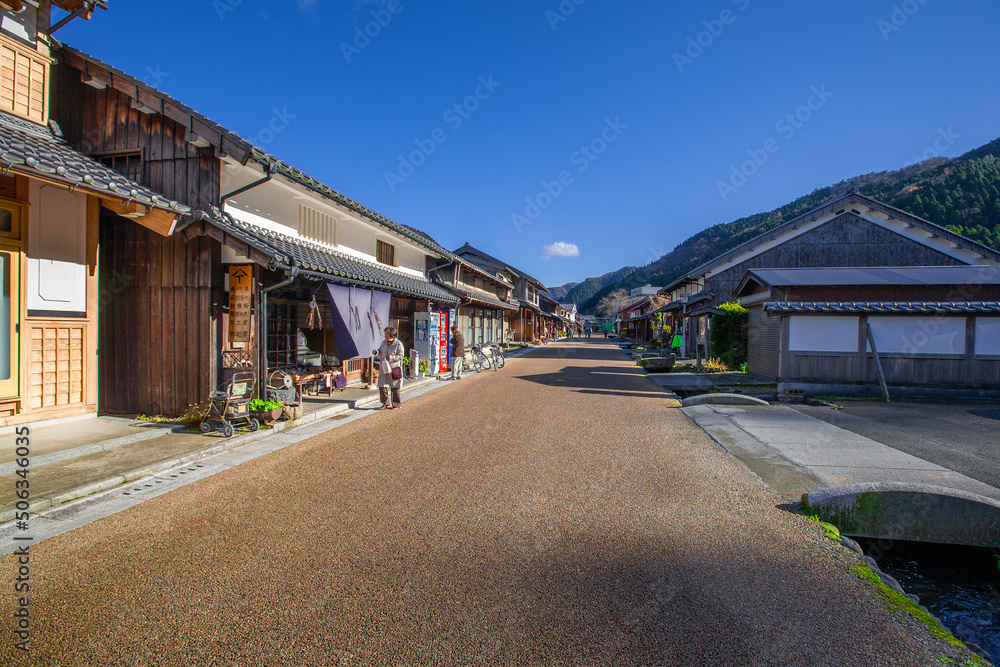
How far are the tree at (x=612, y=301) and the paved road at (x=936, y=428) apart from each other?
112 metres

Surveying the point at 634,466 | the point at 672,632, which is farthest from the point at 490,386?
the point at 672,632

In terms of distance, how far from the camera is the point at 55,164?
5.92m

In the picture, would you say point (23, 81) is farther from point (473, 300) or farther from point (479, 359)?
point (473, 300)

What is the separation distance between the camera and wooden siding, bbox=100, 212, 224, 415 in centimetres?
791

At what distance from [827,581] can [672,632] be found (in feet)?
4.87

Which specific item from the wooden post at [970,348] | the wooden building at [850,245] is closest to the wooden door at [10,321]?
the wooden post at [970,348]

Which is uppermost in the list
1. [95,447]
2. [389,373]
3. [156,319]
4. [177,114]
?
[177,114]

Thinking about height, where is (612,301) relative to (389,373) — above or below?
above

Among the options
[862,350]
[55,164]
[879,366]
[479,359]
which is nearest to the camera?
[55,164]

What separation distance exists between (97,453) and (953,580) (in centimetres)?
970

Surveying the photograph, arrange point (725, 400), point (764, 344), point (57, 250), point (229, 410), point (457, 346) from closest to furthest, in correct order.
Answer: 1. point (229, 410)
2. point (57, 250)
3. point (725, 400)
4. point (764, 344)
5. point (457, 346)

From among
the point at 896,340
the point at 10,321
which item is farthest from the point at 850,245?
the point at 10,321

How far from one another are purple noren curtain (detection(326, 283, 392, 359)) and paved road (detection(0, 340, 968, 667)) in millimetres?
4372

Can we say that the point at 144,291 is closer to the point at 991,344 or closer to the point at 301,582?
the point at 301,582
